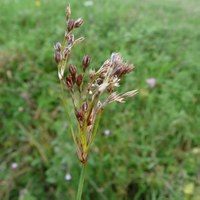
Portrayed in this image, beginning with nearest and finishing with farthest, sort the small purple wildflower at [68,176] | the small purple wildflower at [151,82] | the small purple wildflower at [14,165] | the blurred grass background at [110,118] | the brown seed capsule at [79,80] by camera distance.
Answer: the brown seed capsule at [79,80], the small purple wildflower at [68,176], the blurred grass background at [110,118], the small purple wildflower at [14,165], the small purple wildflower at [151,82]

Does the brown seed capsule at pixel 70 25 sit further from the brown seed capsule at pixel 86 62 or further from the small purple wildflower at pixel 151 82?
the small purple wildflower at pixel 151 82

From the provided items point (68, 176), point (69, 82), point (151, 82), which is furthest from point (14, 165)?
point (69, 82)

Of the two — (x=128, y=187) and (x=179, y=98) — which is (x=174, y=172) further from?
(x=179, y=98)

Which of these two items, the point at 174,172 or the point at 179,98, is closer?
the point at 174,172

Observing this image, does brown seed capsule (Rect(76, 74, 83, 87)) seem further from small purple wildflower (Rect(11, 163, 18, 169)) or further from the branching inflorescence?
small purple wildflower (Rect(11, 163, 18, 169))

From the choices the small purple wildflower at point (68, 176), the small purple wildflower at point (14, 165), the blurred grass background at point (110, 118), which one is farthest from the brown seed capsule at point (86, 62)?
the small purple wildflower at point (14, 165)

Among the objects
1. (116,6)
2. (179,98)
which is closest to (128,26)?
(116,6)

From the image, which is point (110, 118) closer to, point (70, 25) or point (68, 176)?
point (68, 176)

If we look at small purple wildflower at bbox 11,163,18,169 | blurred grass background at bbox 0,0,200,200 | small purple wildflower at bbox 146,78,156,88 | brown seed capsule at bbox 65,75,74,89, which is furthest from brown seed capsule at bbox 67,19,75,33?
small purple wildflower at bbox 146,78,156,88
